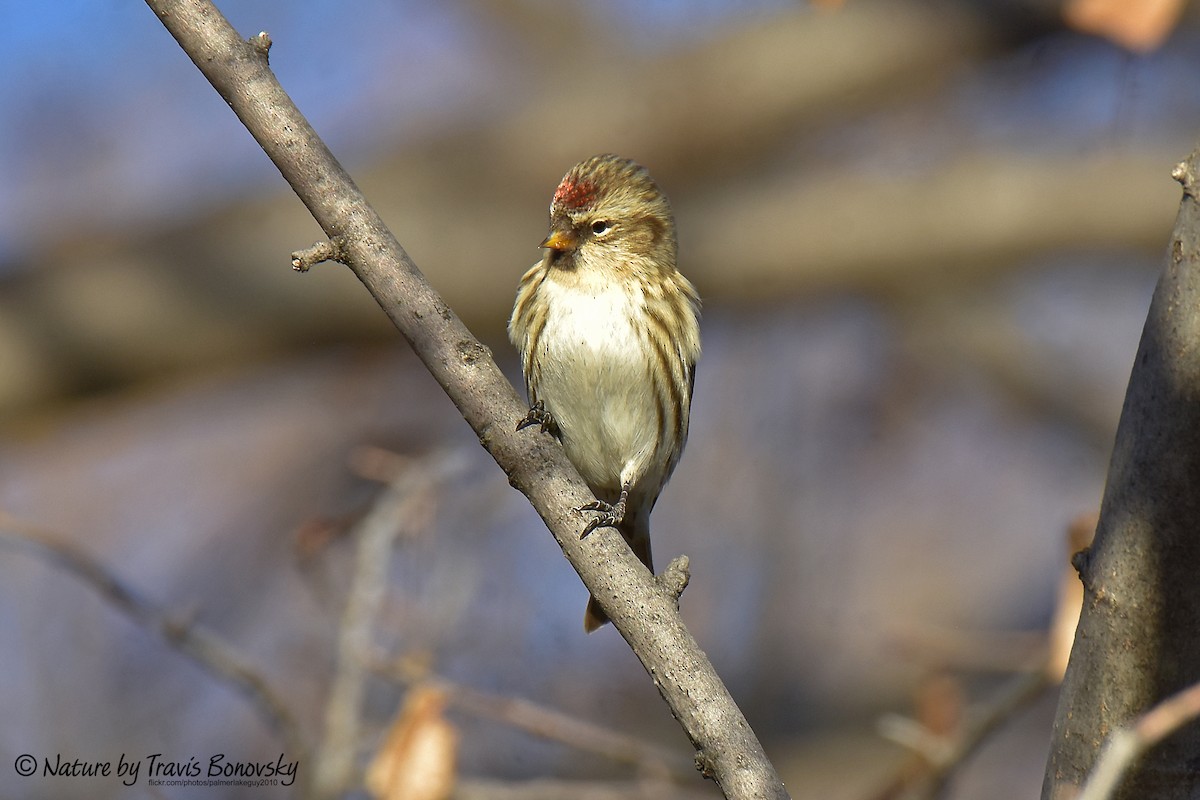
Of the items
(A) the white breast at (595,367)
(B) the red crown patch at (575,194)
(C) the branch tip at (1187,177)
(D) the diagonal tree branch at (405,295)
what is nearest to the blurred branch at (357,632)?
(A) the white breast at (595,367)

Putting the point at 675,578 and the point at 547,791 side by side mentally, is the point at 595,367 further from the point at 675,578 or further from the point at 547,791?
the point at 675,578

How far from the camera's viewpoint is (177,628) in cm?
304

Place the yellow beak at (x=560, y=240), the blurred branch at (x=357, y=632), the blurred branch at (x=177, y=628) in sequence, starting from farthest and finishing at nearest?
the yellow beak at (x=560, y=240) → the blurred branch at (x=357, y=632) → the blurred branch at (x=177, y=628)

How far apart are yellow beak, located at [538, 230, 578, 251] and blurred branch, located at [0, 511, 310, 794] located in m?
1.31

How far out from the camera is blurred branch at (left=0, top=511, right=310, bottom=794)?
2.94 metres

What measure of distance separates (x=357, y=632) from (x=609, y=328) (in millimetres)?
1030

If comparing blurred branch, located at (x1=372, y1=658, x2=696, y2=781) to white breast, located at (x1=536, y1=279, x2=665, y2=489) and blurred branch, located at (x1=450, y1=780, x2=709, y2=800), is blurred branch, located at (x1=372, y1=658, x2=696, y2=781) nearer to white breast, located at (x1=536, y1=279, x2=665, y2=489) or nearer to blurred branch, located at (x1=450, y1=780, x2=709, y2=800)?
blurred branch, located at (x1=450, y1=780, x2=709, y2=800)

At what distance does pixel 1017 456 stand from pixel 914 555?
1038 mm

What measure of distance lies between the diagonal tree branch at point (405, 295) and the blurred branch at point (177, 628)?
3.14 feet

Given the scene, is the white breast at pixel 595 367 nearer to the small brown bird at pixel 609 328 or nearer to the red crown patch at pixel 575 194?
the small brown bird at pixel 609 328

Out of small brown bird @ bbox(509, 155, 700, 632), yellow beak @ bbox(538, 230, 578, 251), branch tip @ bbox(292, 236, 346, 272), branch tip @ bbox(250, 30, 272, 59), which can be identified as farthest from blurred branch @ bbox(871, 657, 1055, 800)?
branch tip @ bbox(250, 30, 272, 59)

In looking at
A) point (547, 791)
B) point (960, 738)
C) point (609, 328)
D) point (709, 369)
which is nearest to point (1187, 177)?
point (960, 738)

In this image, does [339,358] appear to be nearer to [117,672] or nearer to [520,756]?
[117,672]

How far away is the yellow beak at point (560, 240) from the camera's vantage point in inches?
142
